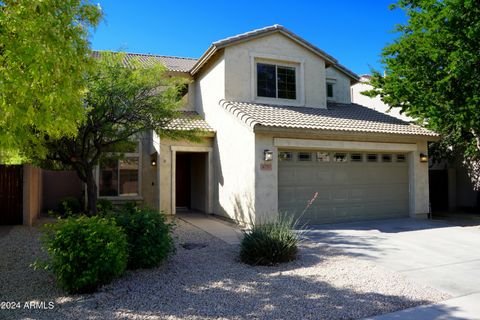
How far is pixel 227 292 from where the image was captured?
591cm

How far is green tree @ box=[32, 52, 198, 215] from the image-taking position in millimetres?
10031

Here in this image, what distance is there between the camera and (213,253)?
28.2 feet

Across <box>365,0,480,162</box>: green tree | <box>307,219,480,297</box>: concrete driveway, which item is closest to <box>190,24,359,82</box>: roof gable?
<box>365,0,480,162</box>: green tree

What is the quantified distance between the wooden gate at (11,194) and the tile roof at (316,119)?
739 cm

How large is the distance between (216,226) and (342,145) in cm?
509

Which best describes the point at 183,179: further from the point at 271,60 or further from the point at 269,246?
the point at 269,246

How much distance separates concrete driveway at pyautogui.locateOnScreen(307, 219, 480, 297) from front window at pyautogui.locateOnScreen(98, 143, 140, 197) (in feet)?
29.2

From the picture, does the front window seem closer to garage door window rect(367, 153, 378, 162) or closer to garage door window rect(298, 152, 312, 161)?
garage door window rect(298, 152, 312, 161)

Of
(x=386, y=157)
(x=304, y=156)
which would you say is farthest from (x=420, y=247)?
(x=386, y=157)

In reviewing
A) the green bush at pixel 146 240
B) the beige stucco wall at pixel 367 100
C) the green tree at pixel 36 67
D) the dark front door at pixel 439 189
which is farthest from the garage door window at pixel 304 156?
the beige stucco wall at pixel 367 100

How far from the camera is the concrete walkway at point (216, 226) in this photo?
34.3ft

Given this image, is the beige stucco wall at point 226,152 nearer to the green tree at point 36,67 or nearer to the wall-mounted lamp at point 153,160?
the wall-mounted lamp at point 153,160

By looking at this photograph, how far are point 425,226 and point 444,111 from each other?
4.03 meters

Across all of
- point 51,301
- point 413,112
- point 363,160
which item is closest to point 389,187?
point 363,160
